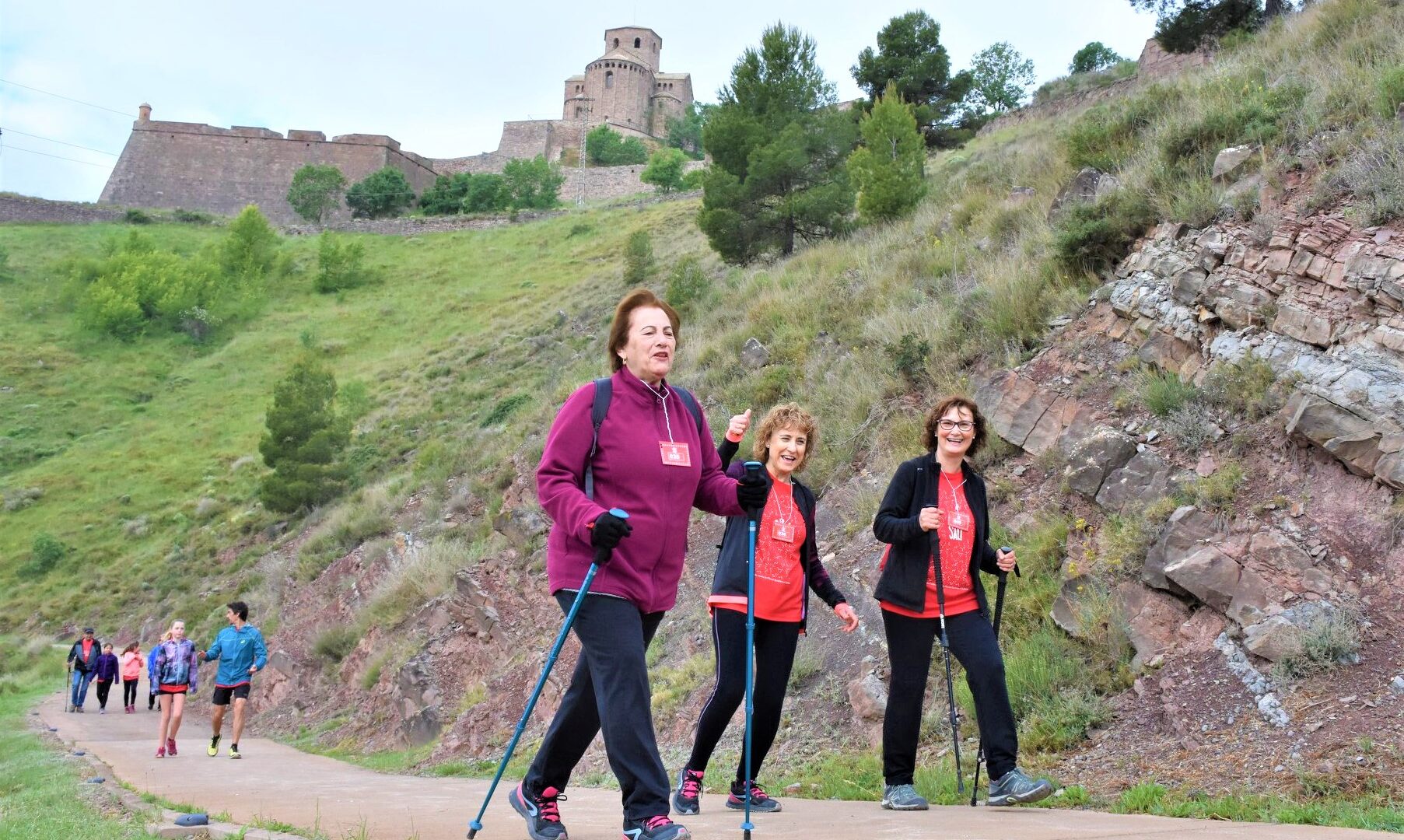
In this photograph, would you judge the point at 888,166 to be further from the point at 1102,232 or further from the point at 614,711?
the point at 614,711

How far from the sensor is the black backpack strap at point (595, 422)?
3965 mm

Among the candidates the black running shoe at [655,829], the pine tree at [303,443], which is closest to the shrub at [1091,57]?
the pine tree at [303,443]

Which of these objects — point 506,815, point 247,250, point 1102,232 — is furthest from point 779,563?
point 247,250

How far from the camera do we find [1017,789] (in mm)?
4625

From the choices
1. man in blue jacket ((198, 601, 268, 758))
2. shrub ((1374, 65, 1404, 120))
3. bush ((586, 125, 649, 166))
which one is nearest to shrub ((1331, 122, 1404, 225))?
shrub ((1374, 65, 1404, 120))

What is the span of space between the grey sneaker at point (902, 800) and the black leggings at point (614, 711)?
1.63 meters

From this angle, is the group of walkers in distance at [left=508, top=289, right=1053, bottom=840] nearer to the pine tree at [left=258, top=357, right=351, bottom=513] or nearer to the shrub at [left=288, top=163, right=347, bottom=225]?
the pine tree at [left=258, top=357, right=351, bottom=513]

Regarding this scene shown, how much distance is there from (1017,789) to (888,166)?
49.3 ft

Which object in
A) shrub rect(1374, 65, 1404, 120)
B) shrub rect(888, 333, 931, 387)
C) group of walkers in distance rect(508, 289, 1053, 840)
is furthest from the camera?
shrub rect(888, 333, 931, 387)

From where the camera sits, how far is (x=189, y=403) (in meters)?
40.4

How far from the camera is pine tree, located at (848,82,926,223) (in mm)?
18000

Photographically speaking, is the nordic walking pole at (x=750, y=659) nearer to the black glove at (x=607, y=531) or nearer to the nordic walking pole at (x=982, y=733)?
the black glove at (x=607, y=531)

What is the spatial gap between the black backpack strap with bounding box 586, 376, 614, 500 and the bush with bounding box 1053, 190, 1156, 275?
271 inches

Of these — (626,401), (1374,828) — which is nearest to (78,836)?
(626,401)
